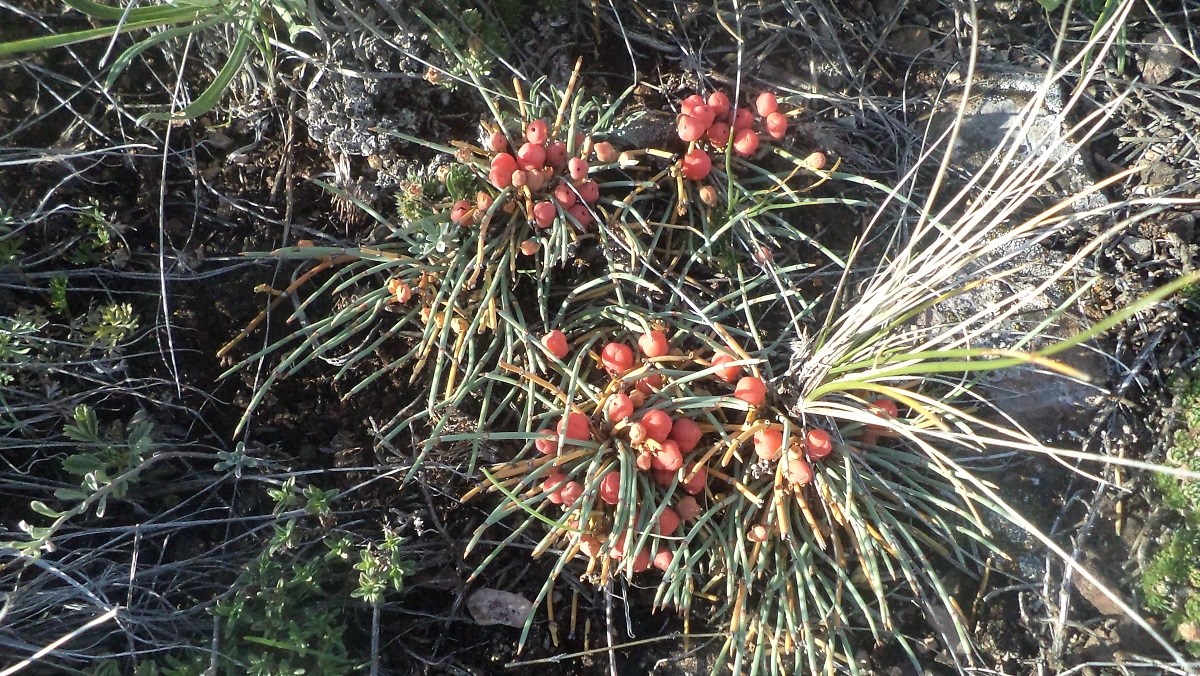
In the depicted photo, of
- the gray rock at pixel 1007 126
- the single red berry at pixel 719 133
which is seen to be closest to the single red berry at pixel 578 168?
the single red berry at pixel 719 133

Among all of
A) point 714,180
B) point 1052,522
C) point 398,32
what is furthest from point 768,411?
point 398,32

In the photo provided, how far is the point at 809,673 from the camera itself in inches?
84.0

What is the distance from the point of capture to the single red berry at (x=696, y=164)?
7.11 ft

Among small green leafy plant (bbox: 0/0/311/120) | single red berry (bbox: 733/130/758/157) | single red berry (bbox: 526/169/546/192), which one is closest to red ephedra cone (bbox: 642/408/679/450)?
single red berry (bbox: 526/169/546/192)

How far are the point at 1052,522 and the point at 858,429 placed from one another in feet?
2.29

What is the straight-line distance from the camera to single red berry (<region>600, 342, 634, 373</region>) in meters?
2.05

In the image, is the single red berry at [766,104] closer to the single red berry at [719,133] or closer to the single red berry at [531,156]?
the single red berry at [719,133]

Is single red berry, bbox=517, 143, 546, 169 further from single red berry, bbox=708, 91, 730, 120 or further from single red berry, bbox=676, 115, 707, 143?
single red berry, bbox=708, 91, 730, 120

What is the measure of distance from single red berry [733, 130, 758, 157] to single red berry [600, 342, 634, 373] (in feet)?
2.16

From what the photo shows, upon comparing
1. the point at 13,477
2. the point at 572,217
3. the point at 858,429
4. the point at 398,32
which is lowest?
the point at 13,477

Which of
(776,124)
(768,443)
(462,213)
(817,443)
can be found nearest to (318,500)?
(462,213)

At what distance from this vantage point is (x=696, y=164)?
217 cm

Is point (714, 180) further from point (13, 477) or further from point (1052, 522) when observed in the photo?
point (13, 477)

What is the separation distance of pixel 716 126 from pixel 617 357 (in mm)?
744
